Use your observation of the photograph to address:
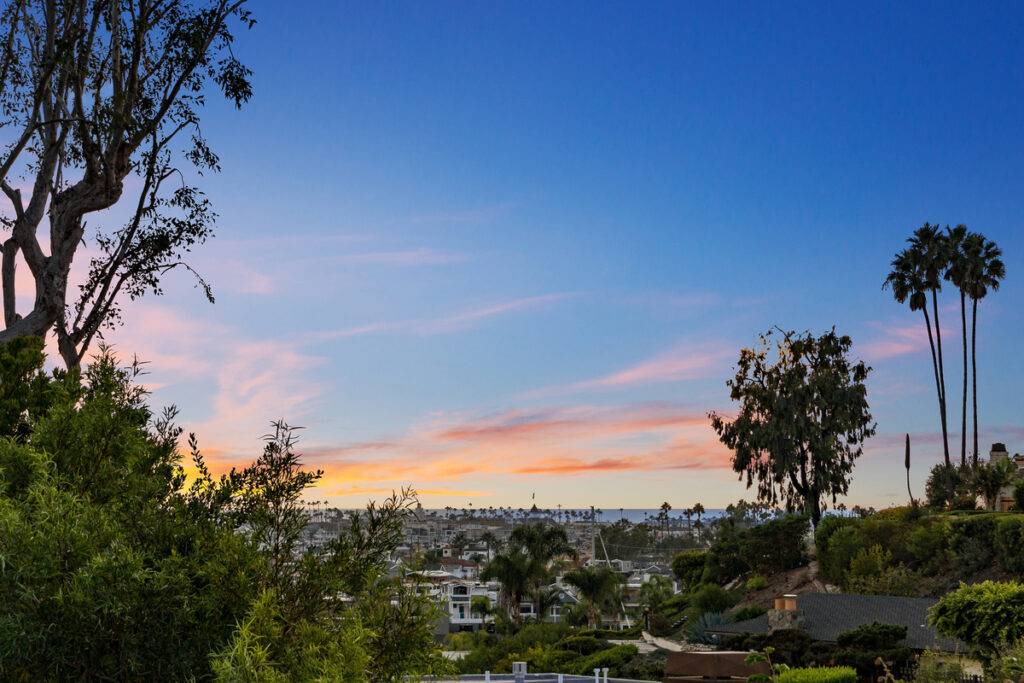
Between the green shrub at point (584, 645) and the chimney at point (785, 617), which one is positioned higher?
the chimney at point (785, 617)

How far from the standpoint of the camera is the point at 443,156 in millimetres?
29406

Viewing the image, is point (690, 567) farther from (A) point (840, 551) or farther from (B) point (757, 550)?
(A) point (840, 551)

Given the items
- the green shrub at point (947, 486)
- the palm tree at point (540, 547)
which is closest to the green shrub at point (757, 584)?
the green shrub at point (947, 486)

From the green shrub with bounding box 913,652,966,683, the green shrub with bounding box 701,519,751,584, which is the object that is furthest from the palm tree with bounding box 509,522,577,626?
the green shrub with bounding box 913,652,966,683

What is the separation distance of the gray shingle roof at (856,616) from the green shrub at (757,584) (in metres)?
12.3

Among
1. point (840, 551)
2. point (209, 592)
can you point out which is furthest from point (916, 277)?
point (209, 592)

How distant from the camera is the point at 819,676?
82.9 feet

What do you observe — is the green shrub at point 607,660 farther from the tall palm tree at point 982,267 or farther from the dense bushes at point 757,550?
the tall palm tree at point 982,267

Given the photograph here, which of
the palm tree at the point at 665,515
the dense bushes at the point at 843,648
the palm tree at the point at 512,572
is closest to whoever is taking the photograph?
the dense bushes at the point at 843,648

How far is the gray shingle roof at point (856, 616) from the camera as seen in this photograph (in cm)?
3312

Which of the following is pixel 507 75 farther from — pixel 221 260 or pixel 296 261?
pixel 221 260

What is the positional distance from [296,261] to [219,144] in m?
6.02

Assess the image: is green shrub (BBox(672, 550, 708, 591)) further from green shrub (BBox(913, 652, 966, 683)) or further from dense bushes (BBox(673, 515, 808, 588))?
green shrub (BBox(913, 652, 966, 683))

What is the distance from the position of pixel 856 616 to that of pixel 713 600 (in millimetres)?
15365
